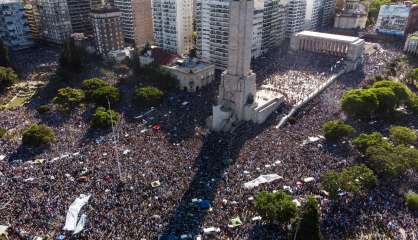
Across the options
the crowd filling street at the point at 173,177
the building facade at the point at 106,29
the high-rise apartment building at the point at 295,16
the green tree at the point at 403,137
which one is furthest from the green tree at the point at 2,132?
the high-rise apartment building at the point at 295,16

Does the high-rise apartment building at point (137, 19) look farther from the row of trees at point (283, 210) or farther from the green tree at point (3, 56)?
the row of trees at point (283, 210)

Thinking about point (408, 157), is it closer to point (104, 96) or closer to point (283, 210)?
point (283, 210)

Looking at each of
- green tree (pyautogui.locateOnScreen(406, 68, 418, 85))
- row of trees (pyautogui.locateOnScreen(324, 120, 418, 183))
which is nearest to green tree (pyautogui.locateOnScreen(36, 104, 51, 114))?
row of trees (pyautogui.locateOnScreen(324, 120, 418, 183))

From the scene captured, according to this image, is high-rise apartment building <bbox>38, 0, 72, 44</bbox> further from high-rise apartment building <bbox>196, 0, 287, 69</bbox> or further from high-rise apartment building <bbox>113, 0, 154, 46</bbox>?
high-rise apartment building <bbox>196, 0, 287, 69</bbox>

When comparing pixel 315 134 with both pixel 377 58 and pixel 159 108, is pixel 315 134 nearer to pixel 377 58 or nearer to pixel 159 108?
pixel 159 108

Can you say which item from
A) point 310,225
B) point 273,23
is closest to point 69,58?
point 273,23

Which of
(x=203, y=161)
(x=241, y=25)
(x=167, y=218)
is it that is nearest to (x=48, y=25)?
(x=241, y=25)
